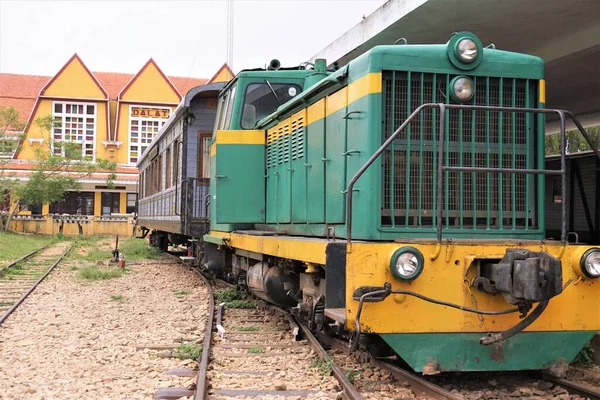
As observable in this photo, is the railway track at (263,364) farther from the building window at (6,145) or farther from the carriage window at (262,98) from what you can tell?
the building window at (6,145)

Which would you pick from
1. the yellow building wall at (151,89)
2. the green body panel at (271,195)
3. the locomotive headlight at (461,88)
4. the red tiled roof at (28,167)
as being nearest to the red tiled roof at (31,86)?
the yellow building wall at (151,89)

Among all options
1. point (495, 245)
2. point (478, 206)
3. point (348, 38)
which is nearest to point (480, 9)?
point (348, 38)

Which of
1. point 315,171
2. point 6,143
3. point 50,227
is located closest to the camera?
point 315,171

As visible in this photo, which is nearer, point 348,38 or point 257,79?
point 257,79

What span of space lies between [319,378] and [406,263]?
1348mm

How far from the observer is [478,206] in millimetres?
4754

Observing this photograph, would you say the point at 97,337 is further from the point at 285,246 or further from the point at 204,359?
the point at 285,246

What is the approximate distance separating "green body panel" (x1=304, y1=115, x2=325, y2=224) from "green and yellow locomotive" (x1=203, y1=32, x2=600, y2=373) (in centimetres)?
2

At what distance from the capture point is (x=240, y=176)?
7.09 meters

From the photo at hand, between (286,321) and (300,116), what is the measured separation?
245cm

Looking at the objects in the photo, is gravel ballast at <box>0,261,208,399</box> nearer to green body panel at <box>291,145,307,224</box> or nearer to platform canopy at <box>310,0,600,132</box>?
green body panel at <box>291,145,307,224</box>

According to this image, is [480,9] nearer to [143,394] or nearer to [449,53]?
[449,53]

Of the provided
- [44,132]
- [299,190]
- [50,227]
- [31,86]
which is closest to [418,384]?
[299,190]

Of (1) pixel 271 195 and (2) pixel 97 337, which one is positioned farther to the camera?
(1) pixel 271 195
